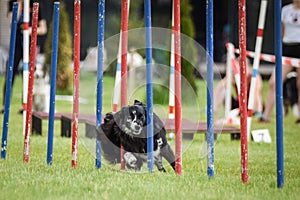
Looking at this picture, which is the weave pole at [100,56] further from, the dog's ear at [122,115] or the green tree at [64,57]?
the green tree at [64,57]

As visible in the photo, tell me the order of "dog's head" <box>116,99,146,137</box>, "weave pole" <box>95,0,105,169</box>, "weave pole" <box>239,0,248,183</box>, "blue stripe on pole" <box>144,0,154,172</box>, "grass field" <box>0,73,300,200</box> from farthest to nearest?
"weave pole" <box>95,0,105,169</box> → "dog's head" <box>116,99,146,137</box> → "blue stripe on pole" <box>144,0,154,172</box> → "weave pole" <box>239,0,248,183</box> → "grass field" <box>0,73,300,200</box>

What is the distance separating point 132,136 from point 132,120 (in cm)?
12

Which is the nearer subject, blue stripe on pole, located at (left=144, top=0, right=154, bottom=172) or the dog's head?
blue stripe on pole, located at (left=144, top=0, right=154, bottom=172)

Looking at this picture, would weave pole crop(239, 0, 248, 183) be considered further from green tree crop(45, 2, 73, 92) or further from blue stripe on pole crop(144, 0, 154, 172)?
green tree crop(45, 2, 73, 92)

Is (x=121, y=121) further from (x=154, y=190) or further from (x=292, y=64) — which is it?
(x=292, y=64)

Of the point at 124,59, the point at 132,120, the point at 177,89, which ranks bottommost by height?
the point at 132,120

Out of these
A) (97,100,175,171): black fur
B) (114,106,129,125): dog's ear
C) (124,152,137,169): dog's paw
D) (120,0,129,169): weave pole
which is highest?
(120,0,129,169): weave pole

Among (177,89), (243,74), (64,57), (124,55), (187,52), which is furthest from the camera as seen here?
(64,57)

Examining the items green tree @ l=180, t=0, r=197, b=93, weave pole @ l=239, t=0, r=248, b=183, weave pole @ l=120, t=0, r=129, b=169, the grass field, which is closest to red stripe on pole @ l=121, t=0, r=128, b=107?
weave pole @ l=120, t=0, r=129, b=169

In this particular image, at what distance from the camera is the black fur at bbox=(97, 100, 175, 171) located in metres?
5.06

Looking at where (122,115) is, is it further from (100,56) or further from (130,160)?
(100,56)

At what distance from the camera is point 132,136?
16.7ft

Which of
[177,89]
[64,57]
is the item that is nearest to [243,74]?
[177,89]

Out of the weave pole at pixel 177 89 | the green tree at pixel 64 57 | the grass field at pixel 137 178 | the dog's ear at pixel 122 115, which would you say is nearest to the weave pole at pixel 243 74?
the grass field at pixel 137 178
